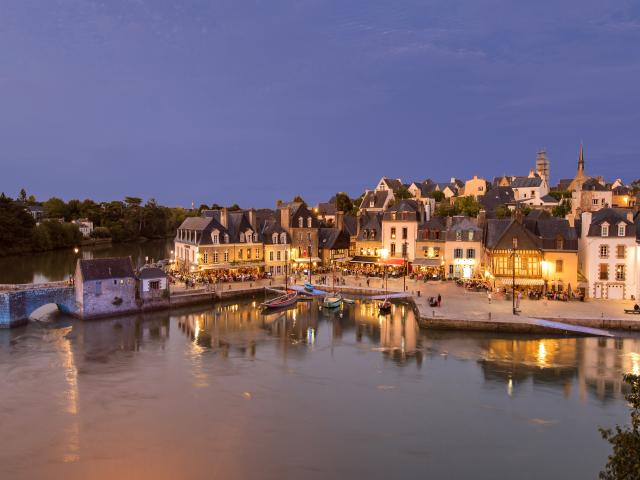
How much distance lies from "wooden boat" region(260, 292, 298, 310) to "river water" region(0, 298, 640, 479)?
23.9 ft

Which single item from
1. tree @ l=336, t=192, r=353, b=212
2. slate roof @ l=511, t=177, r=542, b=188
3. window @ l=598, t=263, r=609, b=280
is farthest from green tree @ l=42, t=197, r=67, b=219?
window @ l=598, t=263, r=609, b=280

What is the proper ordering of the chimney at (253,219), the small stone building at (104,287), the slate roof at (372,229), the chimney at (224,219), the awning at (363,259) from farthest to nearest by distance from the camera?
the slate roof at (372,229), the awning at (363,259), the chimney at (253,219), the chimney at (224,219), the small stone building at (104,287)

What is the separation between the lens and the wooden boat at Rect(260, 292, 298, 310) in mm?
40994

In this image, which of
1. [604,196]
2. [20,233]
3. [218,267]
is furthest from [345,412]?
[20,233]

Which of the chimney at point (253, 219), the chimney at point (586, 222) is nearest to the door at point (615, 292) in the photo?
the chimney at point (586, 222)

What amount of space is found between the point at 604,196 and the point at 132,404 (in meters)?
64.0

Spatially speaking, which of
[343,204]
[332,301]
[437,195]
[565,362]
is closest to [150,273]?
[332,301]

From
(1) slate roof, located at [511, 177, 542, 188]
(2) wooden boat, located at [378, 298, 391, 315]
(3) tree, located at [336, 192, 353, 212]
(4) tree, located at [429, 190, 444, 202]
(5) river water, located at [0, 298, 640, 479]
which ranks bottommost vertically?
(5) river water, located at [0, 298, 640, 479]

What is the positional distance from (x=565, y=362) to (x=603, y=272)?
48.8 feet

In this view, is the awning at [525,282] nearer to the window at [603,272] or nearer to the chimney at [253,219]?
the window at [603,272]

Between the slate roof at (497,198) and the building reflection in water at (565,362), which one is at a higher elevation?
the slate roof at (497,198)

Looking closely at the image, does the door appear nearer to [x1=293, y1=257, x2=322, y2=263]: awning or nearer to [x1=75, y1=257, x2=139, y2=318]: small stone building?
[x1=293, y1=257, x2=322, y2=263]: awning

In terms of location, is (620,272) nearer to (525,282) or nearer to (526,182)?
(525,282)

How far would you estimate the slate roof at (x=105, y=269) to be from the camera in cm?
3631
